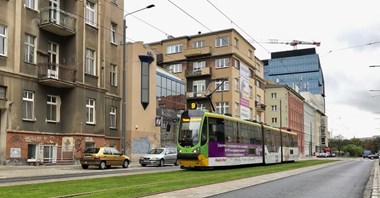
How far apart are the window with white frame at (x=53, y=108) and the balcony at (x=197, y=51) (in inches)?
1515

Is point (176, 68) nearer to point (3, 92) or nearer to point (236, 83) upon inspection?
point (236, 83)

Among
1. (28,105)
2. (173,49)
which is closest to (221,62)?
(173,49)

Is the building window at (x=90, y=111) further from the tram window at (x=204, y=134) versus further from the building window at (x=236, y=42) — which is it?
the building window at (x=236, y=42)

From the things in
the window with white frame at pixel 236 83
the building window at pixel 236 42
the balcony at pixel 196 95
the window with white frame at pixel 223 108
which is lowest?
the window with white frame at pixel 223 108

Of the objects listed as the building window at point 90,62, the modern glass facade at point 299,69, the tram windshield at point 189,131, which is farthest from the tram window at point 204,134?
the modern glass facade at point 299,69

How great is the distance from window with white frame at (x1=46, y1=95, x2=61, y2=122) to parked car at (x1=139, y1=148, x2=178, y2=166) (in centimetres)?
719

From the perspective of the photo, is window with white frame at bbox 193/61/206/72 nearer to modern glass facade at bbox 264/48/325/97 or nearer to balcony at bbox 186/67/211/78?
balcony at bbox 186/67/211/78

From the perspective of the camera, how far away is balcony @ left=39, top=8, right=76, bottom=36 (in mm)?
31062

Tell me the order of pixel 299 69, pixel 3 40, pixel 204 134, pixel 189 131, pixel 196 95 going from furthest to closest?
pixel 299 69 → pixel 196 95 → pixel 3 40 → pixel 189 131 → pixel 204 134

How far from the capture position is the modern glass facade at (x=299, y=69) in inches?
4695

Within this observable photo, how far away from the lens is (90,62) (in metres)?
35.9

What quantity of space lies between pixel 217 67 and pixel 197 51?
4.19m

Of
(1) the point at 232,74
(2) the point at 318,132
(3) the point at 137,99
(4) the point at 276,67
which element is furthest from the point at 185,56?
(2) the point at 318,132

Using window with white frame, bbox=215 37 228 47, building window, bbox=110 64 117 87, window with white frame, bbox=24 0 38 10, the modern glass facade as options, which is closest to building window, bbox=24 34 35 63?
window with white frame, bbox=24 0 38 10
